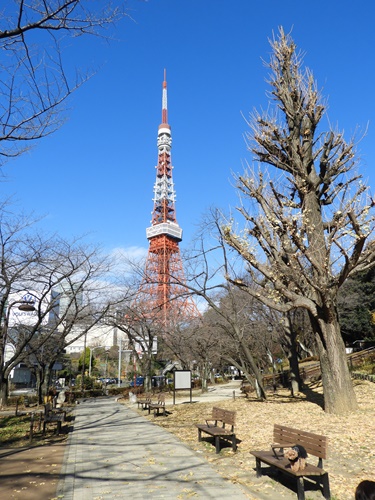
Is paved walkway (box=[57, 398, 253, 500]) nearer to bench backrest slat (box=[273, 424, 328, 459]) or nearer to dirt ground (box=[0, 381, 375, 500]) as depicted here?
dirt ground (box=[0, 381, 375, 500])

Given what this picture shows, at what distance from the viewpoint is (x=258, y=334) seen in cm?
2486

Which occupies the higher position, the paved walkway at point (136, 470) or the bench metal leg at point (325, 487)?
the bench metal leg at point (325, 487)

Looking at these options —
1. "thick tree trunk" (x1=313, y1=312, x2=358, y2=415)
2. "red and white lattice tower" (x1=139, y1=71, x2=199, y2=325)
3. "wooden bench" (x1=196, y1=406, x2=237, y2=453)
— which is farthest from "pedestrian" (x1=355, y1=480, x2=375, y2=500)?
"red and white lattice tower" (x1=139, y1=71, x2=199, y2=325)

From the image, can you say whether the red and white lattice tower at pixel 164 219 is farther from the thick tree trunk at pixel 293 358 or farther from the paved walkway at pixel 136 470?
the paved walkway at pixel 136 470

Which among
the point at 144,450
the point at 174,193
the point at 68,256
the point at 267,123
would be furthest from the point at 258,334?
the point at 174,193

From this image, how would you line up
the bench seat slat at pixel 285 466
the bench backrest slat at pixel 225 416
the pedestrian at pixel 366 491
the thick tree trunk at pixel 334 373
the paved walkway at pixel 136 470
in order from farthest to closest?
the thick tree trunk at pixel 334 373, the bench backrest slat at pixel 225 416, the paved walkway at pixel 136 470, the bench seat slat at pixel 285 466, the pedestrian at pixel 366 491

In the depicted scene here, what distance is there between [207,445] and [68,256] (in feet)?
32.8

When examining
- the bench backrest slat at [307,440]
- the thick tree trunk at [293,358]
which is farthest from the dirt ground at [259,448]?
the thick tree trunk at [293,358]

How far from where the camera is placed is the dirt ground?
5266mm

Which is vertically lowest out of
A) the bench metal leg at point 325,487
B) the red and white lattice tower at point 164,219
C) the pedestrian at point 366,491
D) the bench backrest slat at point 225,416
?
the bench metal leg at point 325,487

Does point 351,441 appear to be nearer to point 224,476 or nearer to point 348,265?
point 224,476

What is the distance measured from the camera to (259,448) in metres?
7.34

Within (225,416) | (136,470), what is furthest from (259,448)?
(136,470)

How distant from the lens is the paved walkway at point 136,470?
502 centimetres
